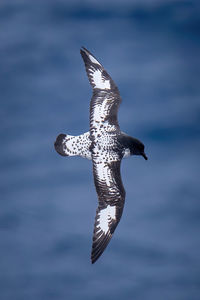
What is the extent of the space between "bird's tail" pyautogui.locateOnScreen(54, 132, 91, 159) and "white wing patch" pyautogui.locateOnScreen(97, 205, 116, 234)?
3.69 feet

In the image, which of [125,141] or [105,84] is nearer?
[125,141]

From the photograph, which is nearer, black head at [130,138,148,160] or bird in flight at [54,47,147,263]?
bird in flight at [54,47,147,263]

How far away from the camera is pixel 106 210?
39.4 ft

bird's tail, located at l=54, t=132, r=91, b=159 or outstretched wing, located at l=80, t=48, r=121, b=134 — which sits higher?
outstretched wing, located at l=80, t=48, r=121, b=134

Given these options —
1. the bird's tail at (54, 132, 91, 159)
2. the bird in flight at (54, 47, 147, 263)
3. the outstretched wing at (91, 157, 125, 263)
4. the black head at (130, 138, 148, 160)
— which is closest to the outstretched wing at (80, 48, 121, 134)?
the bird in flight at (54, 47, 147, 263)

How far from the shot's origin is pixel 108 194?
12.1 meters

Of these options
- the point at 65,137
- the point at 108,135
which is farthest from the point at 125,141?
the point at 65,137

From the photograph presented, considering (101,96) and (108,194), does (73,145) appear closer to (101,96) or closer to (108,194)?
(108,194)

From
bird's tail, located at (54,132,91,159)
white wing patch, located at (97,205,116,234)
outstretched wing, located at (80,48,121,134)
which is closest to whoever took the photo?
white wing patch, located at (97,205,116,234)

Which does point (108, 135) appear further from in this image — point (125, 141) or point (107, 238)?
point (107, 238)

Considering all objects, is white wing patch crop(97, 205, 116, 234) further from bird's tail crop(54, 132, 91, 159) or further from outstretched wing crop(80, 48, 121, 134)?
outstretched wing crop(80, 48, 121, 134)

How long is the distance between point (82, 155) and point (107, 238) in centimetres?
175

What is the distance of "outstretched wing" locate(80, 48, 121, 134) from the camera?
41.1 feet

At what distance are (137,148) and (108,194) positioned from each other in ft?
3.70
